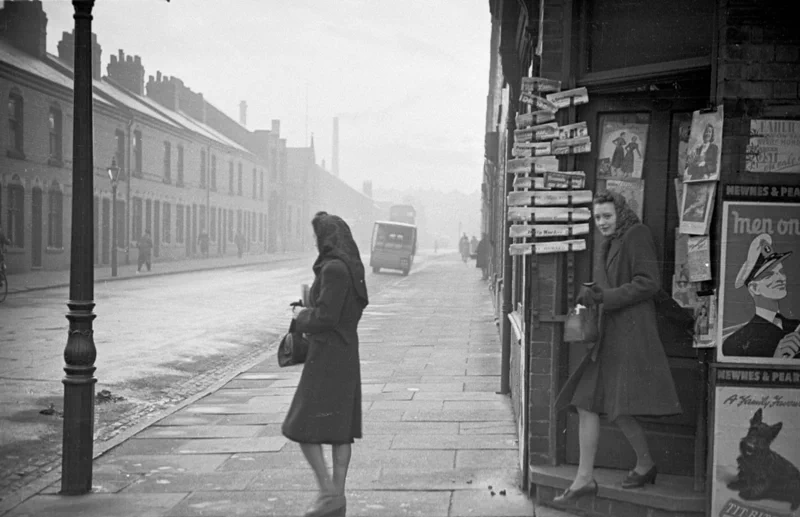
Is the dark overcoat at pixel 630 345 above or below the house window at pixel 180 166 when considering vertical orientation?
below

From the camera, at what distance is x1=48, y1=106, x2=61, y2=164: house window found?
112 ft

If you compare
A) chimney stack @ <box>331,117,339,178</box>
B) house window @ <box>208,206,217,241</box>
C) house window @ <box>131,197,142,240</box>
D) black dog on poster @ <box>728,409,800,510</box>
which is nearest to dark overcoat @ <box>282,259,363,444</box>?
black dog on poster @ <box>728,409,800,510</box>

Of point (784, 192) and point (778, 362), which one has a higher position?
point (784, 192)

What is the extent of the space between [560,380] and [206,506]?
240 centimetres

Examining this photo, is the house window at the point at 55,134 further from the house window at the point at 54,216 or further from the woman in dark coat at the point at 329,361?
the woman in dark coat at the point at 329,361

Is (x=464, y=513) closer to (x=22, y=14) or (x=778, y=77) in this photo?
(x=778, y=77)

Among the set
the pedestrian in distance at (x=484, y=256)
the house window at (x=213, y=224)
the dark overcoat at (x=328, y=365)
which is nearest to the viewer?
the dark overcoat at (x=328, y=365)

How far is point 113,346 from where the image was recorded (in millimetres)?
13648

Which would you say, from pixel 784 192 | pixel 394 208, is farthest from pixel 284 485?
pixel 394 208

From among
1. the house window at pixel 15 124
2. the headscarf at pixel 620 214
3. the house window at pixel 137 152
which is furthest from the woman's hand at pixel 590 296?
the house window at pixel 137 152

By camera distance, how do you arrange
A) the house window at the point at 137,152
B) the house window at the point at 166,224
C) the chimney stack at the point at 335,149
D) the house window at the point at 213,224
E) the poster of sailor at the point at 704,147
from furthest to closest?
the chimney stack at the point at 335,149 < the house window at the point at 213,224 < the house window at the point at 166,224 < the house window at the point at 137,152 < the poster of sailor at the point at 704,147

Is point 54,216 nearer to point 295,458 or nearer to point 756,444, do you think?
point 295,458

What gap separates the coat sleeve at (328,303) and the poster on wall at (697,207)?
1974mm

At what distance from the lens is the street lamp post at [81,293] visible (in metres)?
5.85
